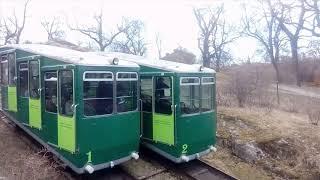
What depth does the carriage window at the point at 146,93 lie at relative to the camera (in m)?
11.2

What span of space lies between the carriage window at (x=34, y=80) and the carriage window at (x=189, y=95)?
378 cm

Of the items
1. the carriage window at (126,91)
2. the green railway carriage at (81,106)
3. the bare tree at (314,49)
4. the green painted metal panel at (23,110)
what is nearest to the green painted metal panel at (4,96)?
the green painted metal panel at (23,110)

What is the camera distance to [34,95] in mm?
10477

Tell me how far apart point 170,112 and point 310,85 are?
104 ft

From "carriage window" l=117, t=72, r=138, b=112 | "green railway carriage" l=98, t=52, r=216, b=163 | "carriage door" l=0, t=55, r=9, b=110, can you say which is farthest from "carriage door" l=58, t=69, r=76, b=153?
"carriage door" l=0, t=55, r=9, b=110

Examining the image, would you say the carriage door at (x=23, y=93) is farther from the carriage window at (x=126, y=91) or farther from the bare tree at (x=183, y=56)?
the bare tree at (x=183, y=56)

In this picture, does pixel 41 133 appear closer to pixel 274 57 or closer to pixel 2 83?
pixel 2 83

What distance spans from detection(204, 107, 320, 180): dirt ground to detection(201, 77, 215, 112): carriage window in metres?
1.95

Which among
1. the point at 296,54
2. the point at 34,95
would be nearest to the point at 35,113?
the point at 34,95

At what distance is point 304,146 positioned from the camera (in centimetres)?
1351

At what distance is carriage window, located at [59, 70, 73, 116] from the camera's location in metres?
8.95

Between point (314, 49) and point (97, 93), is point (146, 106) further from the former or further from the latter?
point (314, 49)

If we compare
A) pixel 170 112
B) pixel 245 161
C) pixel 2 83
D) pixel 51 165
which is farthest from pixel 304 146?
pixel 2 83

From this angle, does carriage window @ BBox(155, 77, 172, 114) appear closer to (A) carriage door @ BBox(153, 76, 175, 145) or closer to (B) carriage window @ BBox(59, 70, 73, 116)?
(A) carriage door @ BBox(153, 76, 175, 145)
